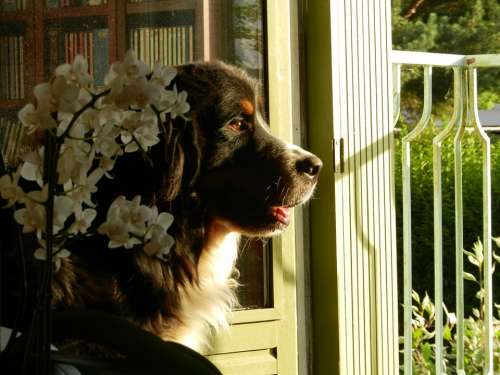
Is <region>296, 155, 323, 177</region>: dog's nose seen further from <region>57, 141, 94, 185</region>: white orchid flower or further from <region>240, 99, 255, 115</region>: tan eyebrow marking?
<region>57, 141, 94, 185</region>: white orchid flower

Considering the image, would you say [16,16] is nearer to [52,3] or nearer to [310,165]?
[52,3]

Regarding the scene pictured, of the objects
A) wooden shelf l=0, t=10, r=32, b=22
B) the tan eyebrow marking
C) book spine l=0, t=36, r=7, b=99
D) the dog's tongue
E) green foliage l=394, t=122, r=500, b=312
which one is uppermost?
wooden shelf l=0, t=10, r=32, b=22

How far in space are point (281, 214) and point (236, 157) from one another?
244mm

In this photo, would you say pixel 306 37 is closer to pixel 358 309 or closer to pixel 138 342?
pixel 358 309

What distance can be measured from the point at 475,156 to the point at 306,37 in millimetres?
4377

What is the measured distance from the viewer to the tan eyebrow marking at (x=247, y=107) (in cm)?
198

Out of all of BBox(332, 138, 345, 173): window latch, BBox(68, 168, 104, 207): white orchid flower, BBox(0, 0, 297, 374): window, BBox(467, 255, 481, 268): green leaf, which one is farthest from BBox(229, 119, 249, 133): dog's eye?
BBox(467, 255, 481, 268): green leaf

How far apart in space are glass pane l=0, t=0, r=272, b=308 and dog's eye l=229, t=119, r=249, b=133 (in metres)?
0.18

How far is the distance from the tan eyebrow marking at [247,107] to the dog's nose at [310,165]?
0.57 ft

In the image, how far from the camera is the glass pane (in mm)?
1777

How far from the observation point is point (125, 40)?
191cm

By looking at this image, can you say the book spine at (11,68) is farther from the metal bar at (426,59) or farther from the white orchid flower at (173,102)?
the metal bar at (426,59)

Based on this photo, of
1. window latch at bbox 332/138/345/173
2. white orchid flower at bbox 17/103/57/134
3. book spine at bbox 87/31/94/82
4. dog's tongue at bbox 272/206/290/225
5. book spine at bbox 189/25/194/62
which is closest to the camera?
white orchid flower at bbox 17/103/57/134

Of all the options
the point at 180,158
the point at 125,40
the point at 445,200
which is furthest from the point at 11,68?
the point at 445,200
